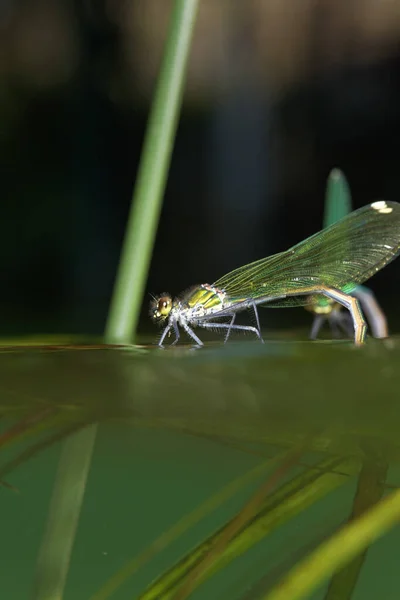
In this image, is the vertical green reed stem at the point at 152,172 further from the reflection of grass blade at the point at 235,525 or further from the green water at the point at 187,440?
the reflection of grass blade at the point at 235,525

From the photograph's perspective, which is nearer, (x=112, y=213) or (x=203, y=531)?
(x=203, y=531)

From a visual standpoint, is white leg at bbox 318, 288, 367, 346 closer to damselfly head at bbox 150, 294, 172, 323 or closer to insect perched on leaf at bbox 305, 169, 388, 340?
insect perched on leaf at bbox 305, 169, 388, 340

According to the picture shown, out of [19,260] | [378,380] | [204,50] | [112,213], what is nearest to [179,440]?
[378,380]

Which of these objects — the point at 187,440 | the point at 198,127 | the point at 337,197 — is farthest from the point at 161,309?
the point at 198,127

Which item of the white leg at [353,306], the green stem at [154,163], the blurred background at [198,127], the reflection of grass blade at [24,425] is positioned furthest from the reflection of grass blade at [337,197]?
the blurred background at [198,127]

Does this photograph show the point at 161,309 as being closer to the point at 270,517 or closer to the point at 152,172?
the point at 152,172

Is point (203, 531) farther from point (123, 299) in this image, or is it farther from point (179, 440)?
point (123, 299)
